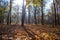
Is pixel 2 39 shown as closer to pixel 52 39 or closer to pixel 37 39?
pixel 37 39

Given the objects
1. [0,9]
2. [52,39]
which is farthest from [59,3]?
[52,39]

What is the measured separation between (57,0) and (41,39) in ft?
25.2

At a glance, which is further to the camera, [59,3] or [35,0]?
[59,3]

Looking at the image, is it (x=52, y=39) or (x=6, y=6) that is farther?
(x=6, y=6)

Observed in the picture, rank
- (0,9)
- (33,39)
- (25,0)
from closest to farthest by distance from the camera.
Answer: (33,39), (25,0), (0,9)

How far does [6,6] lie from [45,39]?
12073 mm

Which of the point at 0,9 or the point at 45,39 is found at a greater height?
the point at 0,9

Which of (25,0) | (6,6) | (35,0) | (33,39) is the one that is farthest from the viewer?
(6,6)

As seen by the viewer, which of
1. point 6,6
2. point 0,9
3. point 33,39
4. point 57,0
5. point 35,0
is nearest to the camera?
point 33,39

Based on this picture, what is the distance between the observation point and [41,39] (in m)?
4.95

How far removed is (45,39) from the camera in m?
4.95

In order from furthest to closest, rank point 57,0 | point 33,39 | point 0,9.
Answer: point 0,9 → point 57,0 → point 33,39

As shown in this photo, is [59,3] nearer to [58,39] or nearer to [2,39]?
[58,39]

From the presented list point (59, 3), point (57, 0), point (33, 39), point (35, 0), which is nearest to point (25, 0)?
point (35, 0)
